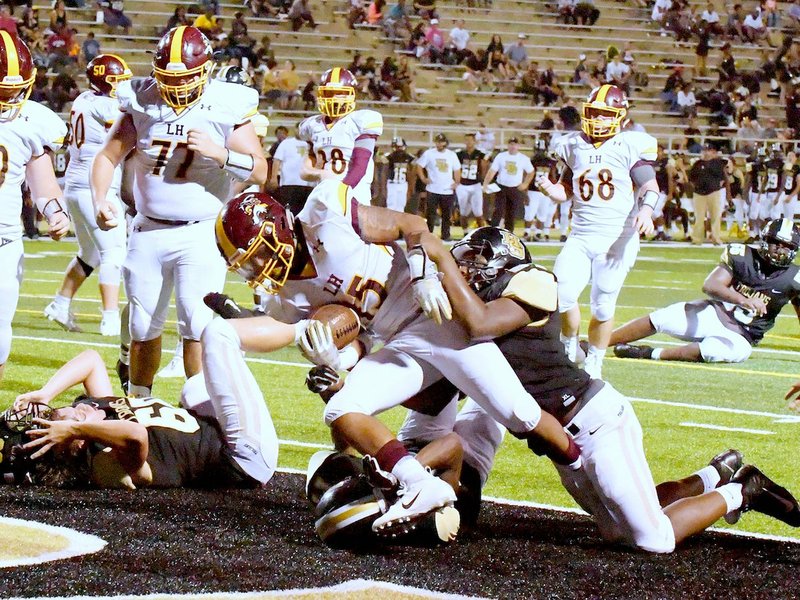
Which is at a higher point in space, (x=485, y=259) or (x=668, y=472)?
(x=485, y=259)

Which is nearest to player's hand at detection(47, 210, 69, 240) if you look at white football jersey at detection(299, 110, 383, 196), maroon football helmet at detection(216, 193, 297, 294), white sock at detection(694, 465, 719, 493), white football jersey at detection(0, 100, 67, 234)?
white football jersey at detection(0, 100, 67, 234)

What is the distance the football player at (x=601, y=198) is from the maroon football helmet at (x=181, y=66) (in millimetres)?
3348

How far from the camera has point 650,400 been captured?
300 inches

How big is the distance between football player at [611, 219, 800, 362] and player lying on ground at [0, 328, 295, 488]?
4.76 metres

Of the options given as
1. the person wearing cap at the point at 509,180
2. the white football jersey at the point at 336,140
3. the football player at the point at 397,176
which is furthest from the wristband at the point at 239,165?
the football player at the point at 397,176

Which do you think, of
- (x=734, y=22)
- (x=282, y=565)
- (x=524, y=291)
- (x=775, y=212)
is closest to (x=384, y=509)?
(x=282, y=565)

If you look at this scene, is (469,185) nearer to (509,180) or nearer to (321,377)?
(509,180)

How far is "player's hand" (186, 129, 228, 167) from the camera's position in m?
5.90

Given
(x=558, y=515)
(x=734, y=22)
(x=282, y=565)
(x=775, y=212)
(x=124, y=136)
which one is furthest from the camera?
(x=734, y=22)

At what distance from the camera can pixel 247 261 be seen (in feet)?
14.1

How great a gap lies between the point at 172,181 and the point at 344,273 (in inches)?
74.4

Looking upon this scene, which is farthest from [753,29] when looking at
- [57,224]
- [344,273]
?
[344,273]

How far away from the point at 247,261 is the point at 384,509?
935 millimetres

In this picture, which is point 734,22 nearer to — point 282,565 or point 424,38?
point 424,38
